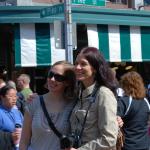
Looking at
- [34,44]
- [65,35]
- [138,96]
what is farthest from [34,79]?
[138,96]

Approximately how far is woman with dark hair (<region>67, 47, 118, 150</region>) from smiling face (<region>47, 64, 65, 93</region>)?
192 millimetres

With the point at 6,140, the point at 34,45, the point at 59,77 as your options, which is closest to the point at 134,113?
the point at 6,140

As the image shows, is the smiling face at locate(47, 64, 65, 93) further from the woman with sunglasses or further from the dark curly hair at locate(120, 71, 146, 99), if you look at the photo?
the dark curly hair at locate(120, 71, 146, 99)

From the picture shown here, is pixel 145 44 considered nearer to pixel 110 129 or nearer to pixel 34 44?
pixel 34 44

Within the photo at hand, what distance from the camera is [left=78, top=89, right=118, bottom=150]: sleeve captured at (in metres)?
3.27

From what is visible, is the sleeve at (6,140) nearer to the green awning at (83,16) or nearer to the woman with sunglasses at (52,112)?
the woman with sunglasses at (52,112)

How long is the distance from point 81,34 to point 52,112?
1071 cm

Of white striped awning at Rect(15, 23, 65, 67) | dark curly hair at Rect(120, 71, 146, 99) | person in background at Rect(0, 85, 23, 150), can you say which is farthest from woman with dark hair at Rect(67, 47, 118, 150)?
white striped awning at Rect(15, 23, 65, 67)

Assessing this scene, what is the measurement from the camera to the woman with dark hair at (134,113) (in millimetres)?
5109

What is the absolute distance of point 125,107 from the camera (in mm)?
5113

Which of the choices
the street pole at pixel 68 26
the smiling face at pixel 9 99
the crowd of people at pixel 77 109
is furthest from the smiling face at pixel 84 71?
the street pole at pixel 68 26

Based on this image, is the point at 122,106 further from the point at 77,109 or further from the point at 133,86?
the point at 77,109

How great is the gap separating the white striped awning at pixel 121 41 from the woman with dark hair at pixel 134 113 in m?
7.81

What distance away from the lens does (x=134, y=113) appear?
5.17 m
